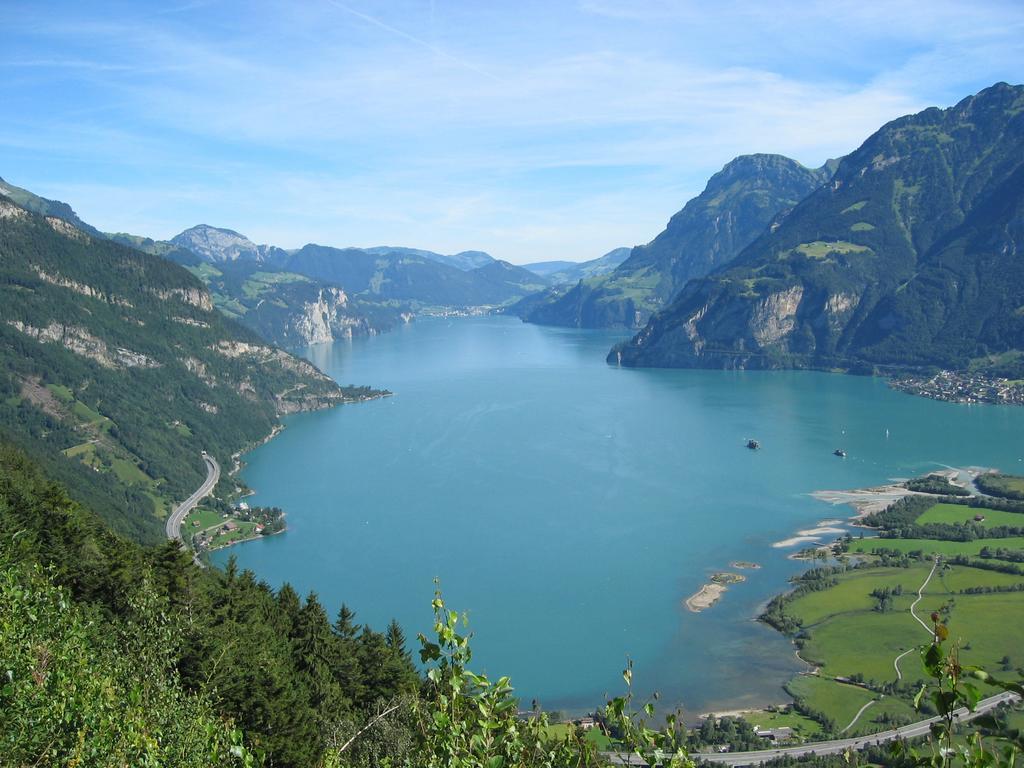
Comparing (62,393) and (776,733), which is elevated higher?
(62,393)

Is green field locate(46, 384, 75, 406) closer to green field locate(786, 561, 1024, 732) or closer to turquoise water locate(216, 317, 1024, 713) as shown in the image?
turquoise water locate(216, 317, 1024, 713)

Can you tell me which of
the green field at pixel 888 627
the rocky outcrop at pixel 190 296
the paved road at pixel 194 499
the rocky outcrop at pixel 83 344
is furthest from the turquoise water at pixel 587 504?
the rocky outcrop at pixel 190 296

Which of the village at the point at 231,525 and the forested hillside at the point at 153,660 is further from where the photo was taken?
the village at the point at 231,525

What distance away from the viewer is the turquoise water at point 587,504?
3675 centimetres

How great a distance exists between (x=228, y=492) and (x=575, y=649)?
1420 inches

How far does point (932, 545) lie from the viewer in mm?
49625

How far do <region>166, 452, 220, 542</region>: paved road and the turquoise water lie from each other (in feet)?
10.9

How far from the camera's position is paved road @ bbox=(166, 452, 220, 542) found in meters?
53.9

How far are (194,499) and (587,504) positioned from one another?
28777 mm

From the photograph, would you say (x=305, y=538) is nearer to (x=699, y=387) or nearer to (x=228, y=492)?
(x=228, y=492)

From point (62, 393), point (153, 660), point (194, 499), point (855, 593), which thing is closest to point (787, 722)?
point (855, 593)

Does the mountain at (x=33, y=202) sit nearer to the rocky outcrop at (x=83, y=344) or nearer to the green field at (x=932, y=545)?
the rocky outcrop at (x=83, y=344)

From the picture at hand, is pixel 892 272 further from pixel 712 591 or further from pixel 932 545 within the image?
pixel 712 591

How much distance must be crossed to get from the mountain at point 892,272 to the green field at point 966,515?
6552 cm
